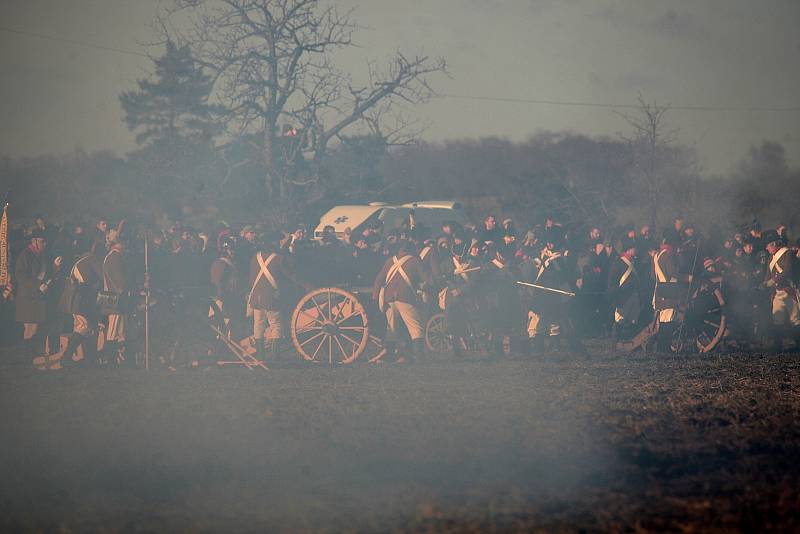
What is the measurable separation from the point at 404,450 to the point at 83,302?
5561 millimetres

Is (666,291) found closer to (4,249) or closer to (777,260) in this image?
(777,260)

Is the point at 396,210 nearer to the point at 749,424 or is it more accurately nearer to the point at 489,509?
the point at 749,424

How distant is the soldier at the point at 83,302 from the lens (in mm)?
10742

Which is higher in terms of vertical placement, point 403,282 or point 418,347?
point 403,282

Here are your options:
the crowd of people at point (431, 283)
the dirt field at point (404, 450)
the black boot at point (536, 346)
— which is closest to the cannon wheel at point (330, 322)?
the crowd of people at point (431, 283)

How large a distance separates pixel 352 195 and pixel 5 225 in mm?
12710

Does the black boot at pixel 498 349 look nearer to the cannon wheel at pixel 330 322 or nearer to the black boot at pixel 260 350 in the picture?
the cannon wheel at pixel 330 322

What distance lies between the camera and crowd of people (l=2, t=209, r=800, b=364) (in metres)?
10.9

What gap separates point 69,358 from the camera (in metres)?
11.2

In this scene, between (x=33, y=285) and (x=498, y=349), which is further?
(x=498, y=349)

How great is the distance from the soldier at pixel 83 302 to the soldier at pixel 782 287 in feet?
25.9

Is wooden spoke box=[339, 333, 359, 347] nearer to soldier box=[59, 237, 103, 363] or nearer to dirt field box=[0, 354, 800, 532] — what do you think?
dirt field box=[0, 354, 800, 532]

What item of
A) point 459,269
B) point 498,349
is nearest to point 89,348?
point 459,269

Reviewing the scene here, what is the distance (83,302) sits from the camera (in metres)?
10.7
